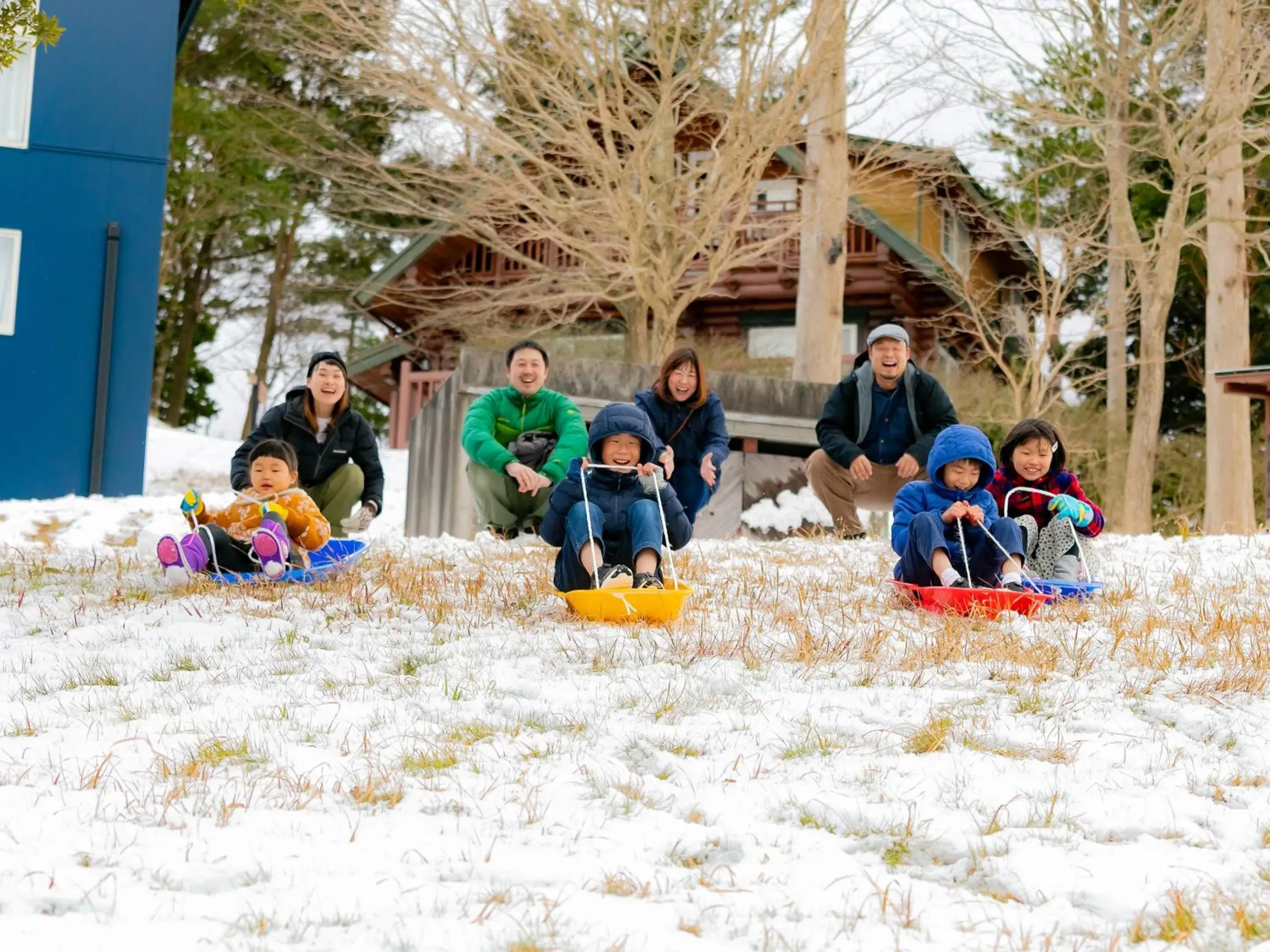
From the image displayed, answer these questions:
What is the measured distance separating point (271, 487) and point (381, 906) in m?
4.25

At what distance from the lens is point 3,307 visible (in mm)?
13023

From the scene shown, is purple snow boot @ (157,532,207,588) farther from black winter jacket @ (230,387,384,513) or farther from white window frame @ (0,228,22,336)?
white window frame @ (0,228,22,336)

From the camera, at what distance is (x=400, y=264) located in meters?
23.2

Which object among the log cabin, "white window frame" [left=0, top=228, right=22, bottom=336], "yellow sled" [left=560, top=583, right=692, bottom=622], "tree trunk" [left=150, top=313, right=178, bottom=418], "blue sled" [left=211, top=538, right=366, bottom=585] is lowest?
"yellow sled" [left=560, top=583, right=692, bottom=622]

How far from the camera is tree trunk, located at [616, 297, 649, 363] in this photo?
1614cm

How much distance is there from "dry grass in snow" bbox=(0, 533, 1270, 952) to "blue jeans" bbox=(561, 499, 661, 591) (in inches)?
15.1

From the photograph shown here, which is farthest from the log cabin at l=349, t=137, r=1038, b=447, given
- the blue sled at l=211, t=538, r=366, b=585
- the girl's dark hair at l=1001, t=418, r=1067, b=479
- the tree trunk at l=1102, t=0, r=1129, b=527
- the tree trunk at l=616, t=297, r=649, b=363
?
the blue sled at l=211, t=538, r=366, b=585

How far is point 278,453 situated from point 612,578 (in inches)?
80.5

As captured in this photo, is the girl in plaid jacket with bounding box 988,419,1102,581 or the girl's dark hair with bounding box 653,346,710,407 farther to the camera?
the girl's dark hair with bounding box 653,346,710,407

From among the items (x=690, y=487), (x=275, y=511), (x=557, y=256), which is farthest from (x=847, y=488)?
(x=557, y=256)

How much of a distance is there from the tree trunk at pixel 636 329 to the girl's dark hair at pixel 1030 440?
9.35 m

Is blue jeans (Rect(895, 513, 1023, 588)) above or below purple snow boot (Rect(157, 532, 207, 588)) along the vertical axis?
above

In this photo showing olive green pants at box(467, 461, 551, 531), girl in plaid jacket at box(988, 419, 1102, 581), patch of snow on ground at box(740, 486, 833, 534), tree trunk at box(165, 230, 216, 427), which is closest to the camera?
girl in plaid jacket at box(988, 419, 1102, 581)

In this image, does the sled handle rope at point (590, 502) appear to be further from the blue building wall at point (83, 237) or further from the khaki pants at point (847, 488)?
the blue building wall at point (83, 237)
